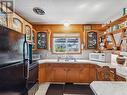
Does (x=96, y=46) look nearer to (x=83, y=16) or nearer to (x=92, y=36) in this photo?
(x=92, y=36)

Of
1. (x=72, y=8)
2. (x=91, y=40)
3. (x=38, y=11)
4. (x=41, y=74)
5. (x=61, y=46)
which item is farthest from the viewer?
(x=61, y=46)

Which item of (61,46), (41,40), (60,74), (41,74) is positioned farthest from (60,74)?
(41,40)

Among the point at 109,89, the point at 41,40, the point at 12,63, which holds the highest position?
the point at 41,40

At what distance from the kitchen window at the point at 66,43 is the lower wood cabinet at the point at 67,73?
2.88 feet

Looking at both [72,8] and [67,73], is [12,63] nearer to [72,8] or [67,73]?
[72,8]

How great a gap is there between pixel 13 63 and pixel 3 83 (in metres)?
0.40

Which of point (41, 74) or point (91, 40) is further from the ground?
point (91, 40)

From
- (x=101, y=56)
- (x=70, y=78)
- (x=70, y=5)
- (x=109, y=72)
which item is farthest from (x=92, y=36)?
(x=109, y=72)

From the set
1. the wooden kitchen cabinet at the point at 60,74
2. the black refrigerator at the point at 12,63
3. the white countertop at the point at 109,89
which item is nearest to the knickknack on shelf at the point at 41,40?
→ the wooden kitchen cabinet at the point at 60,74

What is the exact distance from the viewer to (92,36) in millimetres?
5703

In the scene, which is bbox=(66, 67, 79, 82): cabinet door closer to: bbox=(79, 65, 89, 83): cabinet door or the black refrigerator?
bbox=(79, 65, 89, 83): cabinet door

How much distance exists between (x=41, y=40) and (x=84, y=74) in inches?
76.2

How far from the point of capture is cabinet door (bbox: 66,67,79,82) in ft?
17.2

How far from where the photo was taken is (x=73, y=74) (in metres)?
5.25
